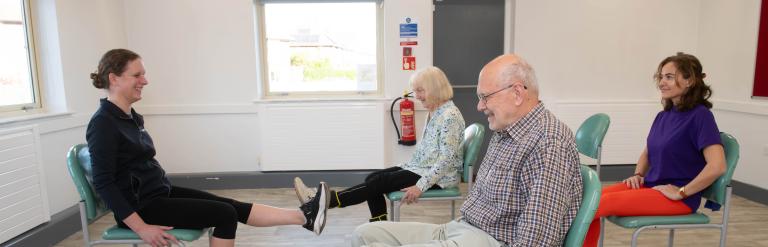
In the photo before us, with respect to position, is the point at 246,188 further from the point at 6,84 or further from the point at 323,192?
the point at 323,192

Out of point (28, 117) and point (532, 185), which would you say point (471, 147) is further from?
point (28, 117)

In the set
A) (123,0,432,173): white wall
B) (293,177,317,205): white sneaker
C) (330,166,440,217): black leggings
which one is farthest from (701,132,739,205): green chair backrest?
(123,0,432,173): white wall

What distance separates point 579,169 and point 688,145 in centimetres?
102

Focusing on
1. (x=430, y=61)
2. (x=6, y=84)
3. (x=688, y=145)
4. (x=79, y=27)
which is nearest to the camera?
(x=688, y=145)

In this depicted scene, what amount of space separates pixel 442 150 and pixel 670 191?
41.2 inches

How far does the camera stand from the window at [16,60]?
299 centimetres

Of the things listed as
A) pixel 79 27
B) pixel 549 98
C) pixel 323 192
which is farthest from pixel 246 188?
pixel 549 98

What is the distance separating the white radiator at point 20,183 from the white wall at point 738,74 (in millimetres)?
5129

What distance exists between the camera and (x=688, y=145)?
2.07m

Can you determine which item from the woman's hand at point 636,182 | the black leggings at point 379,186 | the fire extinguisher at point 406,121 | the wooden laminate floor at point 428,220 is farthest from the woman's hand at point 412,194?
the fire extinguisher at point 406,121

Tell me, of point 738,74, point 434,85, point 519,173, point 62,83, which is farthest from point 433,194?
point 738,74

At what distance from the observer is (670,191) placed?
204 centimetres

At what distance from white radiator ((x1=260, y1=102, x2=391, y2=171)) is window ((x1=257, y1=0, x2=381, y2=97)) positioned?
299 millimetres

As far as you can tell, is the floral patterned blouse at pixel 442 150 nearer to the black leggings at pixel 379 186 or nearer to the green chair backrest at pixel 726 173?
the black leggings at pixel 379 186
